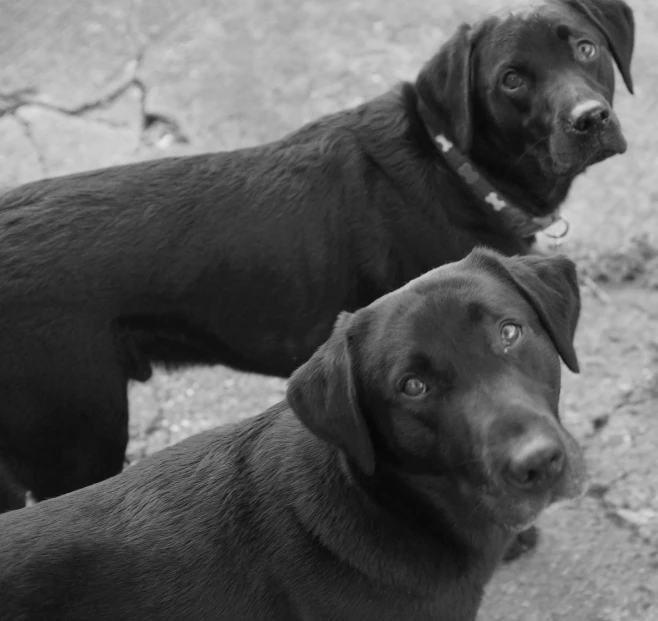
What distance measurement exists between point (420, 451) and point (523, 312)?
44 centimetres

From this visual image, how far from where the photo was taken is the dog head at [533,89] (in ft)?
12.3

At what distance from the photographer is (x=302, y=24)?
686cm

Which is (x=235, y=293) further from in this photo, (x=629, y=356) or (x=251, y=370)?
(x=629, y=356)

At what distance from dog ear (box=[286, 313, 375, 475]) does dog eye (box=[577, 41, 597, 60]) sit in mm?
1684

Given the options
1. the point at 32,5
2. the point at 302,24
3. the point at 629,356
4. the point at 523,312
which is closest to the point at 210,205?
the point at 523,312

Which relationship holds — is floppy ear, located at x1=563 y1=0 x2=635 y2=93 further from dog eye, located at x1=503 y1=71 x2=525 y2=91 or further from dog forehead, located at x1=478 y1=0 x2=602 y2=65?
dog eye, located at x1=503 y1=71 x2=525 y2=91

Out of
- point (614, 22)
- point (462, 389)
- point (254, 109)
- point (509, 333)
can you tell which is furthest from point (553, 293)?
point (254, 109)

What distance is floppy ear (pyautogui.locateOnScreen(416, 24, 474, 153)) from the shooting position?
385cm

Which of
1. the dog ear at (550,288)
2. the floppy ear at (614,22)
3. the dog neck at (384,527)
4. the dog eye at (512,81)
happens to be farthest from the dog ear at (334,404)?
the floppy ear at (614,22)

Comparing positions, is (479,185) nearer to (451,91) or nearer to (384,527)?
(451,91)

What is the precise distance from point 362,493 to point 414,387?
37cm

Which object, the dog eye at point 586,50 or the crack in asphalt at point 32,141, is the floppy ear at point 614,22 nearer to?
the dog eye at point 586,50

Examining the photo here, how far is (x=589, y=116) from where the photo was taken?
3.66 meters

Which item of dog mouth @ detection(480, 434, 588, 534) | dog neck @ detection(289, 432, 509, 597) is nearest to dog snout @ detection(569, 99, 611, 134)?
dog mouth @ detection(480, 434, 588, 534)
